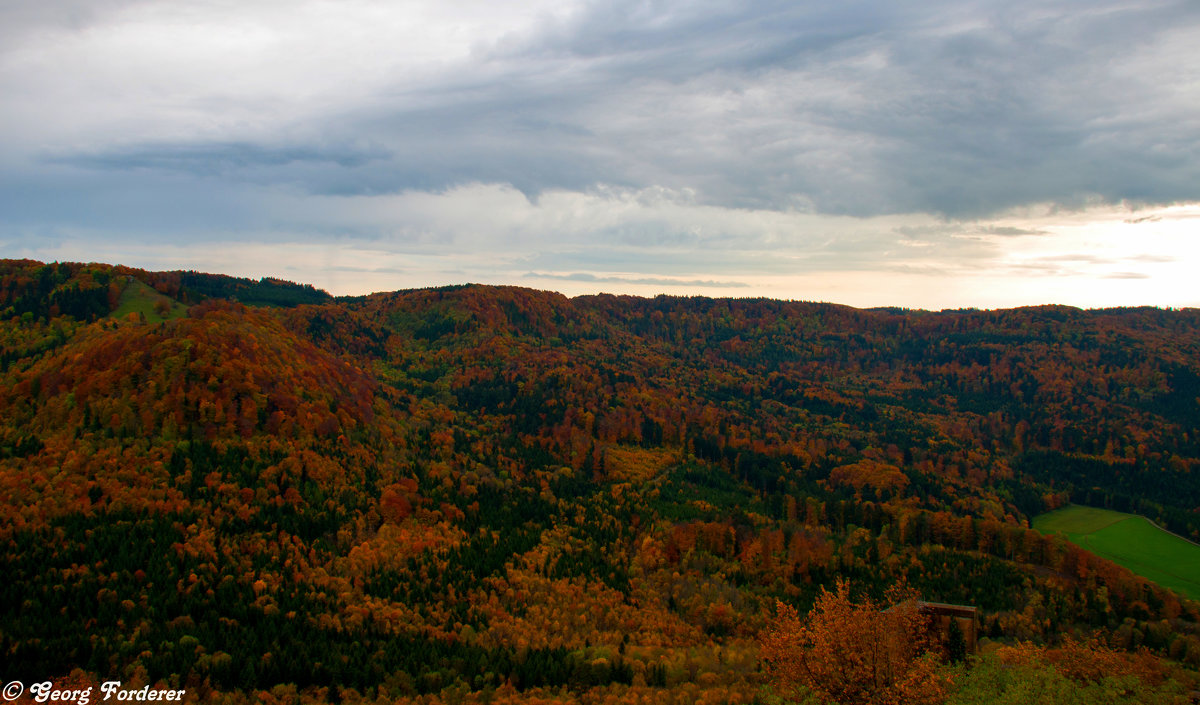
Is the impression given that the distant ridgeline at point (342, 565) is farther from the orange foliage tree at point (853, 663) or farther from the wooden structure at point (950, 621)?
the orange foliage tree at point (853, 663)

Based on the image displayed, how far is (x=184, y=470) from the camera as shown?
14300cm

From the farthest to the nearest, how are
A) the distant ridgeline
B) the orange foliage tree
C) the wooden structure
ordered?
1. the distant ridgeline
2. the wooden structure
3. the orange foliage tree

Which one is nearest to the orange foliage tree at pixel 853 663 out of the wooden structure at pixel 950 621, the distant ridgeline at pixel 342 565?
the distant ridgeline at pixel 342 565

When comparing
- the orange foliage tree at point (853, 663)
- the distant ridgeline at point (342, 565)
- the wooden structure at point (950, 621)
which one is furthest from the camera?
the distant ridgeline at point (342, 565)

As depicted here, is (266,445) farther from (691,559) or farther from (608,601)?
(691,559)

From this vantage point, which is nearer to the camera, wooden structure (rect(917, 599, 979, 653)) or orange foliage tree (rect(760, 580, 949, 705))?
orange foliage tree (rect(760, 580, 949, 705))

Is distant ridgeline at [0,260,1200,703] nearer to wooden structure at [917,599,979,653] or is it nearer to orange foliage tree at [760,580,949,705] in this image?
wooden structure at [917,599,979,653]

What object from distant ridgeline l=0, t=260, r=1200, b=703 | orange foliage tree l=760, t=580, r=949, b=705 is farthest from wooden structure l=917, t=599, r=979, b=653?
orange foliage tree l=760, t=580, r=949, b=705

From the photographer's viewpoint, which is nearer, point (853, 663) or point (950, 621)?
point (853, 663)

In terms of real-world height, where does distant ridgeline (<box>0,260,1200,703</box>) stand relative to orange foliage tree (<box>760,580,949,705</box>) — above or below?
below

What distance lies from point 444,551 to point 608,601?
45778 mm

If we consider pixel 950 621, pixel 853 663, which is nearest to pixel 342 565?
pixel 853 663

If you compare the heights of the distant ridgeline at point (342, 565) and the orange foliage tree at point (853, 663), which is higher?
the orange foliage tree at point (853, 663)

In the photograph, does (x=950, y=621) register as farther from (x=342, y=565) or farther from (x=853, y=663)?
(x=342, y=565)
